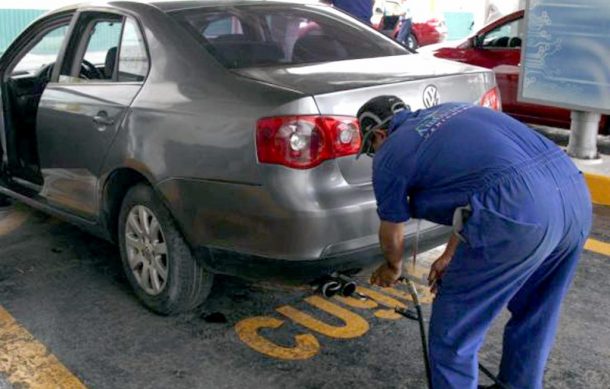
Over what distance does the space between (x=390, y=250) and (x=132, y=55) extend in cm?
181

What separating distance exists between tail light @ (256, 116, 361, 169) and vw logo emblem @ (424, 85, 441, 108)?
1.57ft

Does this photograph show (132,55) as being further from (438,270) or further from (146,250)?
(438,270)

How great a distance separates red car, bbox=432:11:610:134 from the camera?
23.9 ft

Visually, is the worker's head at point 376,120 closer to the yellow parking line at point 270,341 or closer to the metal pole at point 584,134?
the yellow parking line at point 270,341

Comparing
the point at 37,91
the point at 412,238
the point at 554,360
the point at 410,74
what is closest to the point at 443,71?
the point at 410,74

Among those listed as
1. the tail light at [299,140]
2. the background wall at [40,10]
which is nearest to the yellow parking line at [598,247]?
the tail light at [299,140]

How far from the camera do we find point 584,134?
609 centimetres

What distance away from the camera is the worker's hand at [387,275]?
2506 millimetres

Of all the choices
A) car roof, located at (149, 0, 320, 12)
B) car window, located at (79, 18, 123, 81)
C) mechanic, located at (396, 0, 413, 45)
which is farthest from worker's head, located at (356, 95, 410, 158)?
mechanic, located at (396, 0, 413, 45)

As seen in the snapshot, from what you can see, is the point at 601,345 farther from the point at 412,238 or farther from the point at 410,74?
the point at 410,74

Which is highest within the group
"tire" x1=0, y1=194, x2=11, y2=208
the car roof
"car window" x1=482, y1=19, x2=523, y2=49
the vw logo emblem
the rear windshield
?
the car roof

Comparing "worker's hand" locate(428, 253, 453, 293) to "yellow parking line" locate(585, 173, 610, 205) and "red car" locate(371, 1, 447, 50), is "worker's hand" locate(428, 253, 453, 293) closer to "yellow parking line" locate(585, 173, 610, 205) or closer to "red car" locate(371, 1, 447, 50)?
"yellow parking line" locate(585, 173, 610, 205)

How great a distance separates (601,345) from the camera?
127 inches

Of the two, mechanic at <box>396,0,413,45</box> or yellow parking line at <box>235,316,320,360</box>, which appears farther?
mechanic at <box>396,0,413,45</box>
